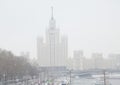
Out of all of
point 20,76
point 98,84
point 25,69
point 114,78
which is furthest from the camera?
point 25,69

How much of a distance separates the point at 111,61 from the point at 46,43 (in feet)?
51.1

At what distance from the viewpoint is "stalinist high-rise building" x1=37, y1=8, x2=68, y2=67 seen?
76.9m

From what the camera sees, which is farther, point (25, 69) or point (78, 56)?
point (78, 56)

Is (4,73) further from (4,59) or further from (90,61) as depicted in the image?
(90,61)

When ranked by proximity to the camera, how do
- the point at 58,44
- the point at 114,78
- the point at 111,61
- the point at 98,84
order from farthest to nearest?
the point at 58,44 → the point at 111,61 → the point at 114,78 → the point at 98,84

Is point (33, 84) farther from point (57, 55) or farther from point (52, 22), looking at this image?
point (52, 22)

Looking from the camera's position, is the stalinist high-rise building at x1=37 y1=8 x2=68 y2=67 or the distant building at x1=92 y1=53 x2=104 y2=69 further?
the stalinist high-rise building at x1=37 y1=8 x2=68 y2=67

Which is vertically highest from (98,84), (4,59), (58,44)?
(58,44)

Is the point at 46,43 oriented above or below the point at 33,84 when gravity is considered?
above

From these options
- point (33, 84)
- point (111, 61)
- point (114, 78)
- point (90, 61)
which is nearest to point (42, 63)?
point (90, 61)

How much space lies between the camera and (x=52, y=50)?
7612cm

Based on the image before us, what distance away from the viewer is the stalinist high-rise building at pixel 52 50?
7692 cm

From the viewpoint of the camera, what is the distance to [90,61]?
2980 inches

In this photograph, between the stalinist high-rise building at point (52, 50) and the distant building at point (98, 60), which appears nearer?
the distant building at point (98, 60)
